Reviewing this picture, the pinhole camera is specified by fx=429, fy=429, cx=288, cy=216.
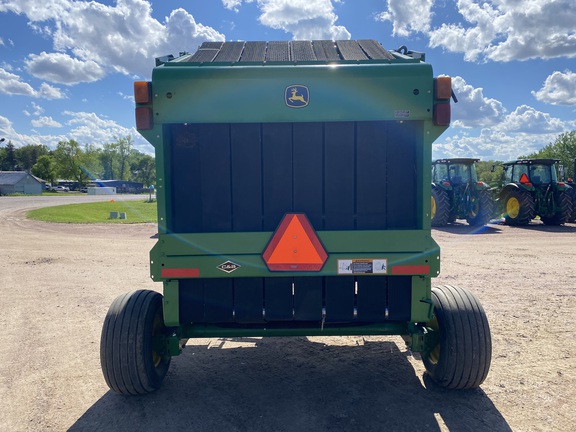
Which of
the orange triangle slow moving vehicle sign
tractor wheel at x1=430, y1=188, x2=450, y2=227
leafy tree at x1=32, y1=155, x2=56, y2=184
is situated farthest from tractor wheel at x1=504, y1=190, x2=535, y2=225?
leafy tree at x1=32, y1=155, x2=56, y2=184

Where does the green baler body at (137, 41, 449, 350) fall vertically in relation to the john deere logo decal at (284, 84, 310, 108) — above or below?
below

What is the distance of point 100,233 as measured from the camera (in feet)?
48.7

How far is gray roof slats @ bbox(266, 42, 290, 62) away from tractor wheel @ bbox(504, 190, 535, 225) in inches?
583

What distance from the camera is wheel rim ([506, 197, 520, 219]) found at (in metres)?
16.2

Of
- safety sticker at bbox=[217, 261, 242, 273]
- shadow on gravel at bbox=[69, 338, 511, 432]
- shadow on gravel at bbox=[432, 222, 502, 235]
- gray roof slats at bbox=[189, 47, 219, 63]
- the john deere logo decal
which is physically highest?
gray roof slats at bbox=[189, 47, 219, 63]

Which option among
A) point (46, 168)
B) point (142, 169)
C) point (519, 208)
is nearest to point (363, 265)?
point (519, 208)

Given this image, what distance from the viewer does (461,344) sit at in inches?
130

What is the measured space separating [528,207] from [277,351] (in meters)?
14.6

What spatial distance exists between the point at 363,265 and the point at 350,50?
1855 mm

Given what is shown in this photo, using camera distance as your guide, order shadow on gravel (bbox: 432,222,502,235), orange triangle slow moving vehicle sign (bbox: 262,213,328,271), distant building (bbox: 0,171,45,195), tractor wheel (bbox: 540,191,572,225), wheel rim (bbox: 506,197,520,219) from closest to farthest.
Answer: orange triangle slow moving vehicle sign (bbox: 262,213,328,271) < shadow on gravel (bbox: 432,222,502,235) < tractor wheel (bbox: 540,191,572,225) < wheel rim (bbox: 506,197,520,219) < distant building (bbox: 0,171,45,195)

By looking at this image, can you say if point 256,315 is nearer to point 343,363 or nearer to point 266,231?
point 266,231

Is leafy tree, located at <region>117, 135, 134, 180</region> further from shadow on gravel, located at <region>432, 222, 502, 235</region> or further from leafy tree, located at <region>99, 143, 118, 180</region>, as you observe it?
shadow on gravel, located at <region>432, 222, 502, 235</region>

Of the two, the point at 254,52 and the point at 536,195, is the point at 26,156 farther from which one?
the point at 254,52

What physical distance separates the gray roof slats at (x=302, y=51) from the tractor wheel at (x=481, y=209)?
1402cm
